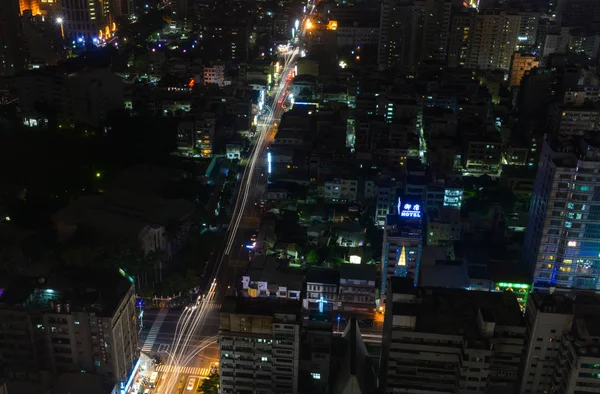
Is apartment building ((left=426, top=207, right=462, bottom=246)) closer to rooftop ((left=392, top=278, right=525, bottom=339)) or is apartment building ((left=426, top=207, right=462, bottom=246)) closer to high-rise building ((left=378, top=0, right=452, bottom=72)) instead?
rooftop ((left=392, top=278, right=525, bottom=339))

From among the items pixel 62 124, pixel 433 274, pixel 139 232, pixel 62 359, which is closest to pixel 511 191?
pixel 433 274

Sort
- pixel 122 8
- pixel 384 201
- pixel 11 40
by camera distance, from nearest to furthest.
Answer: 1. pixel 384 201
2. pixel 11 40
3. pixel 122 8

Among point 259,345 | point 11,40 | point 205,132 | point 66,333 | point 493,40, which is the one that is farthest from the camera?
point 493,40

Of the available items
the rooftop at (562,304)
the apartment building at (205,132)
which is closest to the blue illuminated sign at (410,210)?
the rooftop at (562,304)

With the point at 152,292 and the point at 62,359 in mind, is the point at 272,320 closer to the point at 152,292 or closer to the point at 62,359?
the point at 62,359

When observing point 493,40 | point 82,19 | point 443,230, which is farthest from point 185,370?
point 82,19

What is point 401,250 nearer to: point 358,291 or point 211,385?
point 358,291
